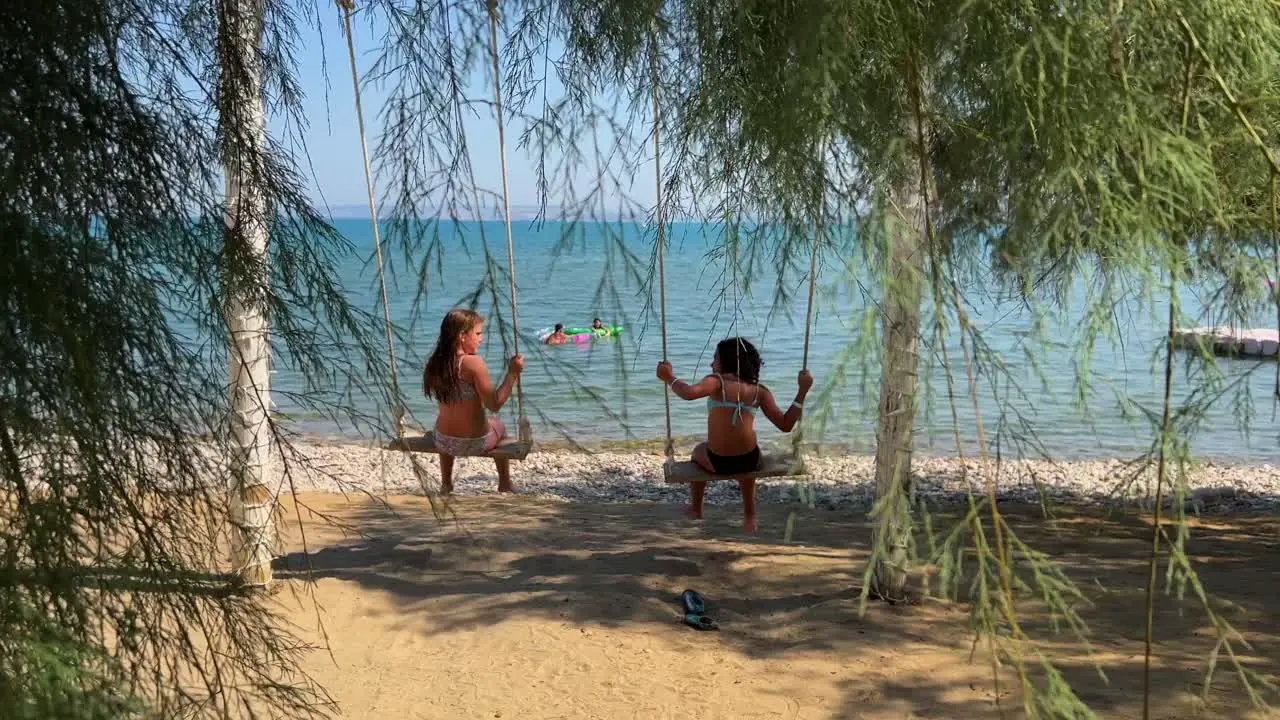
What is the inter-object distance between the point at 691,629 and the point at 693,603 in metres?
0.23

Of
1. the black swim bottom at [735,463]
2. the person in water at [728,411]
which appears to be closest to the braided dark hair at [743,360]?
the person in water at [728,411]

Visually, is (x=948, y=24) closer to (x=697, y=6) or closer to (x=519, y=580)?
(x=697, y=6)

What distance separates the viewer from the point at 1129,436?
37.8 ft

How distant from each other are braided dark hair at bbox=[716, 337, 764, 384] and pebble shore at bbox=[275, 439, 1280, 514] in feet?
10.2

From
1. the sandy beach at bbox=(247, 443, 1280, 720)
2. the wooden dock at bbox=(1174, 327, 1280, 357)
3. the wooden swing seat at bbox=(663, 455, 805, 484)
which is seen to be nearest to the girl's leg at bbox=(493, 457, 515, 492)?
the sandy beach at bbox=(247, 443, 1280, 720)

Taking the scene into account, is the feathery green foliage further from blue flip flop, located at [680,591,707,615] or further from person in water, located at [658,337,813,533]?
blue flip flop, located at [680,591,707,615]

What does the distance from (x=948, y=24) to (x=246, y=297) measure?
1.67 m

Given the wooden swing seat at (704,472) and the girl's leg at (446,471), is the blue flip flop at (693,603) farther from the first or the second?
the girl's leg at (446,471)

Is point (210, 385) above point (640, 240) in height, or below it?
below

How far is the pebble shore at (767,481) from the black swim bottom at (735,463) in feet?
9.61

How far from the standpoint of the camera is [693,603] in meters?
5.60

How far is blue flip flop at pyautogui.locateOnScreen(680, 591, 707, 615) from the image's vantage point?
554cm

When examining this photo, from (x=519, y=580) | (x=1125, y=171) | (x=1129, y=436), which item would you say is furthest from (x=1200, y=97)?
(x=1129, y=436)

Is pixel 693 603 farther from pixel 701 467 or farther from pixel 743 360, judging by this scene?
pixel 743 360
